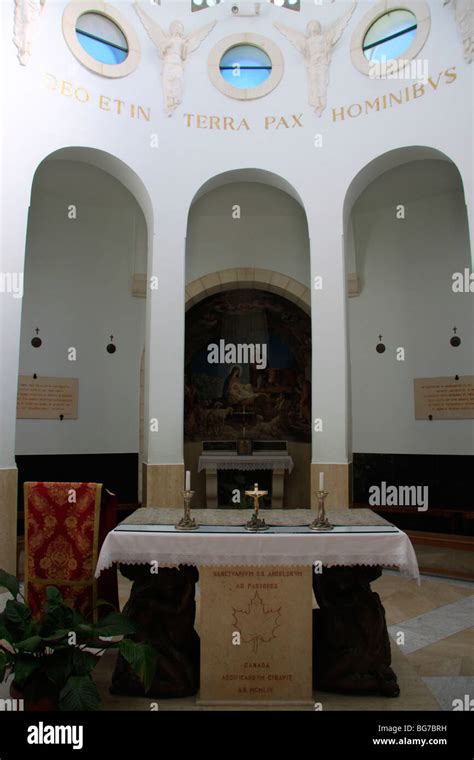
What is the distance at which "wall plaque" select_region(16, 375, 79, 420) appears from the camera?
9.30 metres

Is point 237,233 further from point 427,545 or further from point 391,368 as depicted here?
point 427,545

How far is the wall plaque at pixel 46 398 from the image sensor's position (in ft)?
30.5

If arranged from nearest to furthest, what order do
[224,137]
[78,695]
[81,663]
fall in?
[78,695] → [81,663] → [224,137]

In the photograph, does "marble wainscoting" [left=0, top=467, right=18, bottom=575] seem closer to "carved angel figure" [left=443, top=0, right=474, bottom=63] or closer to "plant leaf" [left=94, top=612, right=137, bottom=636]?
"plant leaf" [left=94, top=612, right=137, bottom=636]

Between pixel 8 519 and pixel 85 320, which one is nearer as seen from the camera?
pixel 8 519

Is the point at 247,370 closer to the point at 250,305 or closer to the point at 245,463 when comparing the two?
the point at 250,305

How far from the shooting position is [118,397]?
1003 cm

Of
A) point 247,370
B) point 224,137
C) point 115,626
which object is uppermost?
point 224,137

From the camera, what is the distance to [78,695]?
3.32 metres

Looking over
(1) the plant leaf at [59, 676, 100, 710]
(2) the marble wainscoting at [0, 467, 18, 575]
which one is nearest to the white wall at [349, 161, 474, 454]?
(2) the marble wainscoting at [0, 467, 18, 575]

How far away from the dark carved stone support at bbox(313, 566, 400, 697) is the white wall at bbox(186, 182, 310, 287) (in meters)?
6.85

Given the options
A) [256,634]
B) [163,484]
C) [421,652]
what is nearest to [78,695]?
[256,634]

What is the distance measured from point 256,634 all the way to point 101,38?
7.67m

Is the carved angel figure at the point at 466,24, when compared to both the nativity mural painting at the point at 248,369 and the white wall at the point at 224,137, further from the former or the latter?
the nativity mural painting at the point at 248,369
